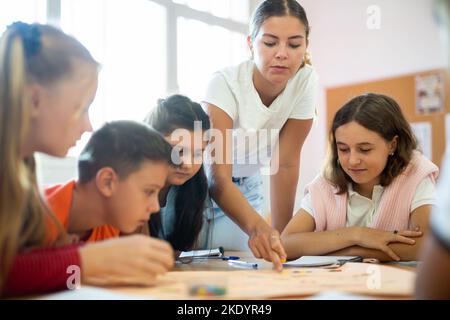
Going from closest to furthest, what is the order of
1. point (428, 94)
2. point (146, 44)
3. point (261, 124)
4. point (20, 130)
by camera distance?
point (20, 130) → point (146, 44) → point (261, 124) → point (428, 94)

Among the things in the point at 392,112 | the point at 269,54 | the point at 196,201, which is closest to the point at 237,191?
the point at 196,201

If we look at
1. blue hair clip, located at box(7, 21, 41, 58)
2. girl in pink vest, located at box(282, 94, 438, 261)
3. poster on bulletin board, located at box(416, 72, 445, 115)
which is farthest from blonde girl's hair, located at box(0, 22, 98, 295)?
poster on bulletin board, located at box(416, 72, 445, 115)

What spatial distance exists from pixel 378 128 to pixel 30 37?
0.61m

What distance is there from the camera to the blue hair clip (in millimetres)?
461

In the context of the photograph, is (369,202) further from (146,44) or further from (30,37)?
(30,37)

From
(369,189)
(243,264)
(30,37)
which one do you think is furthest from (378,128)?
(30,37)

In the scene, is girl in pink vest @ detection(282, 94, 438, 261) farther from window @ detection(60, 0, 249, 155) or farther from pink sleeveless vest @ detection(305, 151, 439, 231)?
window @ detection(60, 0, 249, 155)

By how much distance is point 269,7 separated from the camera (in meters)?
0.78

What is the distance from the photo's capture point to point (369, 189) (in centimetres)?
88

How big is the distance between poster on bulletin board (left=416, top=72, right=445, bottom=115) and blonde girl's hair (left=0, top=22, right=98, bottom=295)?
749 mm

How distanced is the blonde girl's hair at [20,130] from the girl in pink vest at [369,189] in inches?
17.9

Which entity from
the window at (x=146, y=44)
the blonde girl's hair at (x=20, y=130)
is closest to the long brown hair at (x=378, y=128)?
the window at (x=146, y=44)

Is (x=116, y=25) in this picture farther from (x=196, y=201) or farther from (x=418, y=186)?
(x=418, y=186)

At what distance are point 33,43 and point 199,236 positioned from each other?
42 cm
